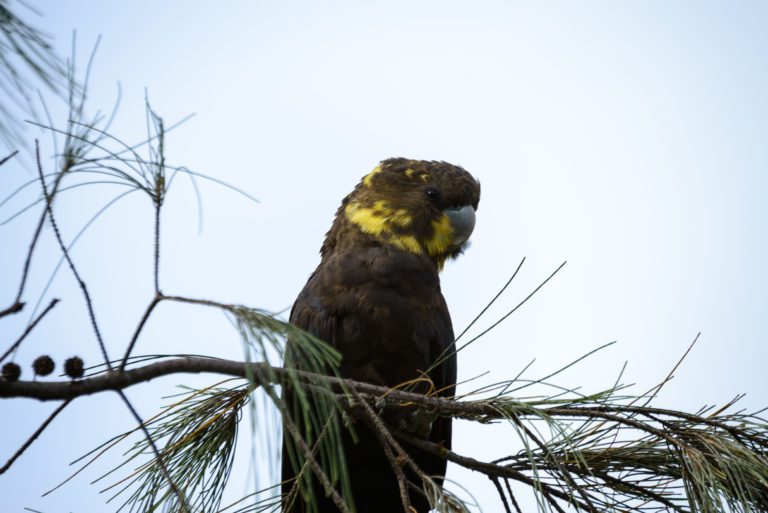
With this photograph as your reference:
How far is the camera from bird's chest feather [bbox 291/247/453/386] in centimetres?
339

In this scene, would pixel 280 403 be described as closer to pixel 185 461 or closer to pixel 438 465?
pixel 185 461

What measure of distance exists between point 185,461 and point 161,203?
38.4 inches

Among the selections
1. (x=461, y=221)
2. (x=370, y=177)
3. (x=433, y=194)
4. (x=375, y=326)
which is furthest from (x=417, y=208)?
(x=375, y=326)

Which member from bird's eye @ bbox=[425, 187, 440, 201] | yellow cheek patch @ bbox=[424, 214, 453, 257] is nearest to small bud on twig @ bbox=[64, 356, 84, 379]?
yellow cheek patch @ bbox=[424, 214, 453, 257]

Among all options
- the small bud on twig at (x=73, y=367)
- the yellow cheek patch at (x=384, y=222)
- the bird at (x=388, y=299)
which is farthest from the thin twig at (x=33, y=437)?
the yellow cheek patch at (x=384, y=222)

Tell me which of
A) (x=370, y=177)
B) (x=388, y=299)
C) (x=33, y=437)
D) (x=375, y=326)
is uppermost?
(x=370, y=177)

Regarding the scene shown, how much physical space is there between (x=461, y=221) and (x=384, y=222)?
1.39 feet

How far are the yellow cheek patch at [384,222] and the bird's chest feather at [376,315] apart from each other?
13 cm

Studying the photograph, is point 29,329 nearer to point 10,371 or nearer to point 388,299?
point 10,371

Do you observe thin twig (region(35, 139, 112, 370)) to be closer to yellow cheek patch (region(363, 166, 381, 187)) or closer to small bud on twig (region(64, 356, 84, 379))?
small bud on twig (region(64, 356, 84, 379))

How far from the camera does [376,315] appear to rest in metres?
3.39

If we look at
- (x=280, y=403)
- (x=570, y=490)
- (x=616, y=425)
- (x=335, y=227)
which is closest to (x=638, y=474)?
(x=616, y=425)

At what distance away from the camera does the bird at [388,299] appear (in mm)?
3396

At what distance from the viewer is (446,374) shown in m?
3.65
